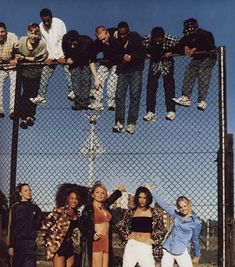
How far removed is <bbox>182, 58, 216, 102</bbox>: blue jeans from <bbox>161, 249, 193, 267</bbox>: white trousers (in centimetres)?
198

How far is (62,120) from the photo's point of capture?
691 centimetres

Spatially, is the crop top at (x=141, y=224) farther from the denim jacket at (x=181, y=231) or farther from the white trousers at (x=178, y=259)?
the white trousers at (x=178, y=259)

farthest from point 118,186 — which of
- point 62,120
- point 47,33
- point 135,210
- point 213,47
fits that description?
point 47,33

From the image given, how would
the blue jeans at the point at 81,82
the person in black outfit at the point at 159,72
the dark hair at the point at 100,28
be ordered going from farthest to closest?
the dark hair at the point at 100,28, the blue jeans at the point at 81,82, the person in black outfit at the point at 159,72

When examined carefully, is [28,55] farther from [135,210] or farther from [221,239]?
[221,239]

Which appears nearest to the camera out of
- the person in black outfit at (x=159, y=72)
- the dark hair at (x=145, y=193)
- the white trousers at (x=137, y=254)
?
the white trousers at (x=137, y=254)

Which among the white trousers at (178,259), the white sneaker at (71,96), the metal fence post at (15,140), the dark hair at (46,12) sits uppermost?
the dark hair at (46,12)

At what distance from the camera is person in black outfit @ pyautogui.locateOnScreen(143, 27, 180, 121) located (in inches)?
261

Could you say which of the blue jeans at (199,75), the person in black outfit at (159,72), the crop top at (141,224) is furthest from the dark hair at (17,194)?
the blue jeans at (199,75)

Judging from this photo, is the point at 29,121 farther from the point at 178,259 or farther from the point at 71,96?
the point at 178,259

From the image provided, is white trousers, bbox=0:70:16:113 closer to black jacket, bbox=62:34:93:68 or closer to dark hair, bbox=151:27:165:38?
black jacket, bbox=62:34:93:68

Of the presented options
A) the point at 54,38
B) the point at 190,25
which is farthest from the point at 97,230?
the point at 54,38

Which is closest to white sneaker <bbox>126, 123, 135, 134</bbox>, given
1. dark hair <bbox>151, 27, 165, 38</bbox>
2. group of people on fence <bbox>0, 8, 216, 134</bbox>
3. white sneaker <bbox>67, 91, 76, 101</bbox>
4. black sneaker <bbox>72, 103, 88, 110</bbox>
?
group of people on fence <bbox>0, 8, 216, 134</bbox>

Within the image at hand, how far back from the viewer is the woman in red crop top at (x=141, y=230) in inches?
252
